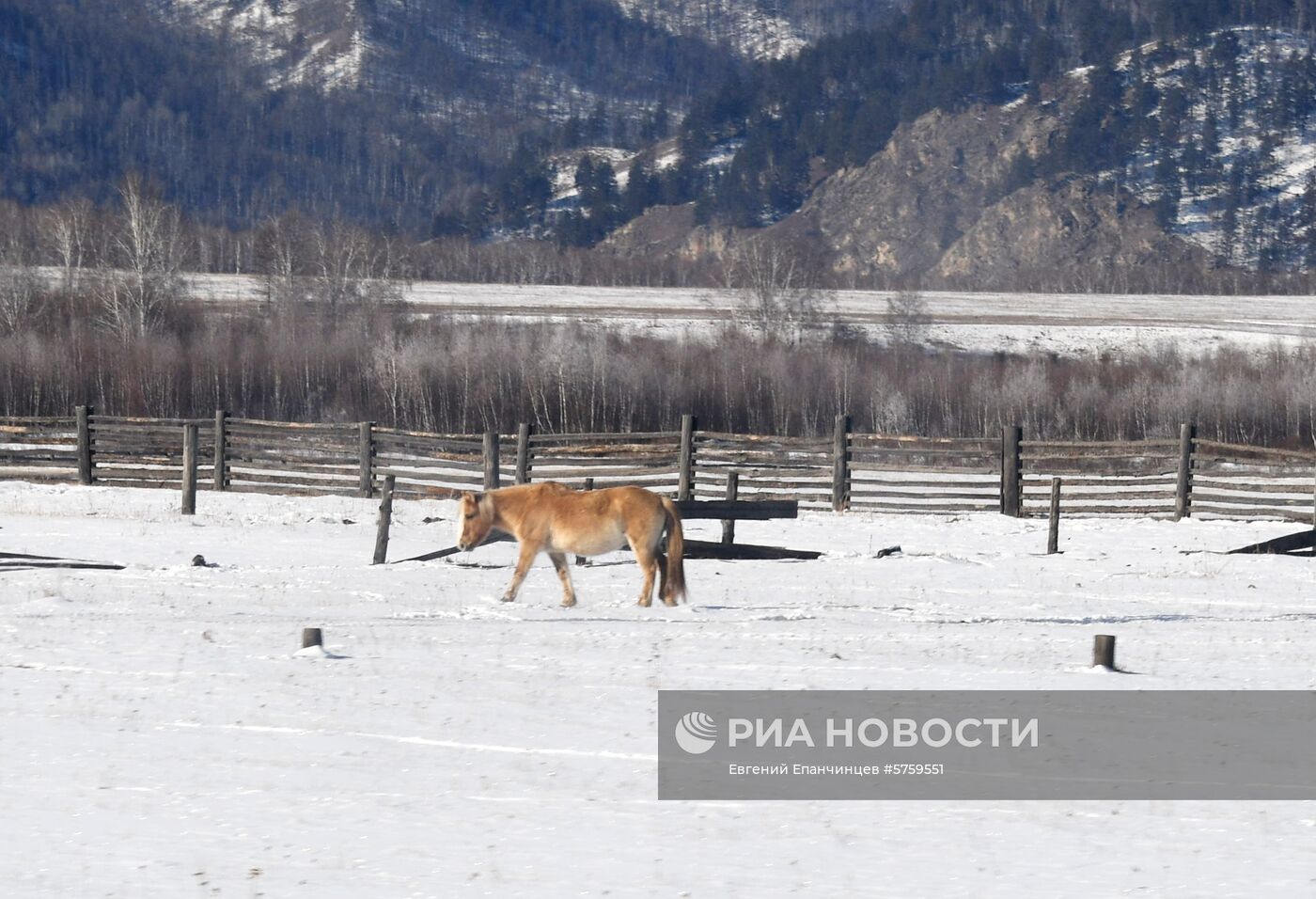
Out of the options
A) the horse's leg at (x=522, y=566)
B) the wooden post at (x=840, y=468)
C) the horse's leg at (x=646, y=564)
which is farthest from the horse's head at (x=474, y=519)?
the wooden post at (x=840, y=468)

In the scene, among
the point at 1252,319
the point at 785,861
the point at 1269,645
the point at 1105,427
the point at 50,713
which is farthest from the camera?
the point at 1252,319

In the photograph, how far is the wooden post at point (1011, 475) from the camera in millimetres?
26391

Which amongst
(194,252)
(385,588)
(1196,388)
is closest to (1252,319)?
(1196,388)

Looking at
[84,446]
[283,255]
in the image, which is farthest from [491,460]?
[283,255]

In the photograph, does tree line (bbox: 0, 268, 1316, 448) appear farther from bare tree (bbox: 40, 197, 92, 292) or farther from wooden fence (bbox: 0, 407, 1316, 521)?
wooden fence (bbox: 0, 407, 1316, 521)

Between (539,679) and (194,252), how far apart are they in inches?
4685

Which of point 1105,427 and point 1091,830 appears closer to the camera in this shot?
point 1091,830

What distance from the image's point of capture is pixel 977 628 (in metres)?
11.9

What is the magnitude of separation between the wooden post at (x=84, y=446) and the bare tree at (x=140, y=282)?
1230 inches

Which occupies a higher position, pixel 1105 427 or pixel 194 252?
pixel 194 252

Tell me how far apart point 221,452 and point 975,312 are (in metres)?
75.5

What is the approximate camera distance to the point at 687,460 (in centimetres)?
2750

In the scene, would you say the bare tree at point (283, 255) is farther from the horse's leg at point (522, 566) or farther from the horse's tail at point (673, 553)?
the horse's tail at point (673, 553)

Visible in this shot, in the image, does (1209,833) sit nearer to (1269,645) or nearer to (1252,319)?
(1269,645)
